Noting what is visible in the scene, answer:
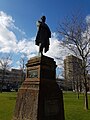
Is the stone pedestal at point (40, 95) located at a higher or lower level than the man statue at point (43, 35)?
lower

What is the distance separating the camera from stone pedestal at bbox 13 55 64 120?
802 centimetres

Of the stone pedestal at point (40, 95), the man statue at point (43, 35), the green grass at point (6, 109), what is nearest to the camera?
the stone pedestal at point (40, 95)

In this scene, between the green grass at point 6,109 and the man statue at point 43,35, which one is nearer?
the man statue at point 43,35

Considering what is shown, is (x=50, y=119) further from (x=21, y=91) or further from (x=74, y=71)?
(x=74, y=71)

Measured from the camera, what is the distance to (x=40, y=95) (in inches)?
318

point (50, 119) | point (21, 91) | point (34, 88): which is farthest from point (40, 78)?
point (50, 119)

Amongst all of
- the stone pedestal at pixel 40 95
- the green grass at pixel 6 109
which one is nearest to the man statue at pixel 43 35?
the stone pedestal at pixel 40 95

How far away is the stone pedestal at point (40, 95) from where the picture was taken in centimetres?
802

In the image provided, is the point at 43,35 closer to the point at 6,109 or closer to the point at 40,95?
the point at 40,95

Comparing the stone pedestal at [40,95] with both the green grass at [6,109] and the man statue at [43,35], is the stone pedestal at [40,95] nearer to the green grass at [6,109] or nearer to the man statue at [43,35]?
the man statue at [43,35]

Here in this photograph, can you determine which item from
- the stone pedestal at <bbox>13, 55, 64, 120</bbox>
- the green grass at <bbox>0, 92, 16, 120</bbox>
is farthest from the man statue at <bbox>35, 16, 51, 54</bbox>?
the green grass at <bbox>0, 92, 16, 120</bbox>

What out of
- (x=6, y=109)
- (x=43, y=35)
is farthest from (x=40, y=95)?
(x=6, y=109)

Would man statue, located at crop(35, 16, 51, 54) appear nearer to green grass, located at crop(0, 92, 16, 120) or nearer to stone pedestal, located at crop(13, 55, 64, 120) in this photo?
stone pedestal, located at crop(13, 55, 64, 120)

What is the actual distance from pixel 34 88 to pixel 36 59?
1.45m
